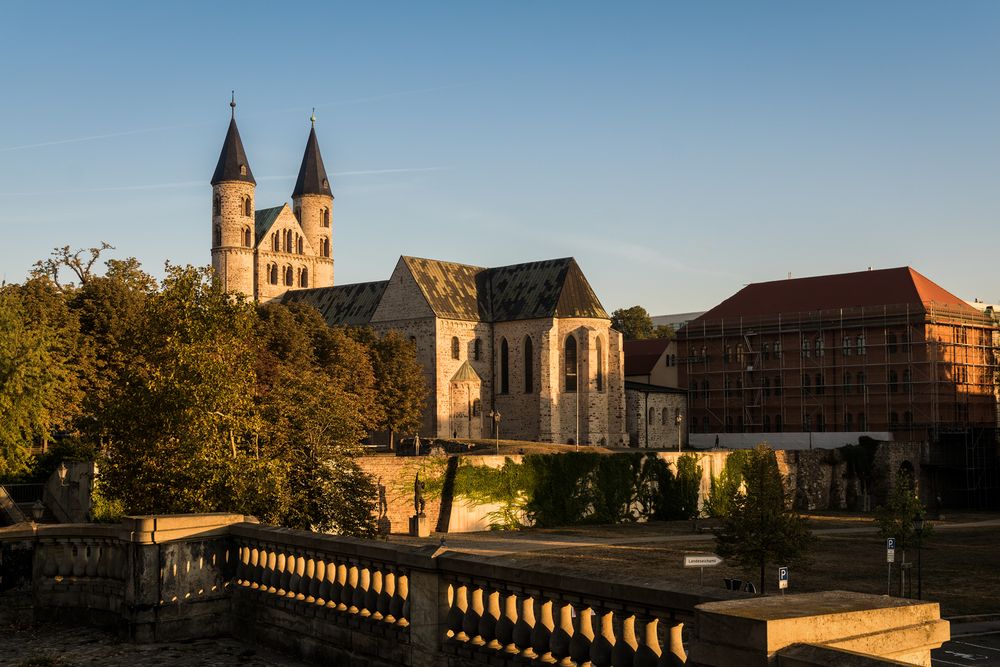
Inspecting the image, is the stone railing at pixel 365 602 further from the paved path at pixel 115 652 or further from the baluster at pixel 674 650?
the paved path at pixel 115 652

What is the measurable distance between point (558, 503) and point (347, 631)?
44682 mm

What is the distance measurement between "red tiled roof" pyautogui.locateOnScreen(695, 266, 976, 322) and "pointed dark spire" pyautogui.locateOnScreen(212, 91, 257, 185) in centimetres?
5030

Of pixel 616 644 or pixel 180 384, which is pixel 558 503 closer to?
pixel 180 384

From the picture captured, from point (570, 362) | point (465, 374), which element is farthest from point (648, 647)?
point (465, 374)

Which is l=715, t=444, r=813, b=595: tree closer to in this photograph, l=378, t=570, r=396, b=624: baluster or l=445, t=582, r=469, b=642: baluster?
l=378, t=570, r=396, b=624: baluster

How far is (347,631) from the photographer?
9273mm

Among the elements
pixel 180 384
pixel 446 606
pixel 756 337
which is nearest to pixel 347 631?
pixel 446 606

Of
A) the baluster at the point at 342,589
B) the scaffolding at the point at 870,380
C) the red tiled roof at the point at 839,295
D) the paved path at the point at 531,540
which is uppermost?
the red tiled roof at the point at 839,295

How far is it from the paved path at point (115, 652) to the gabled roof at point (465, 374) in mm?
66951

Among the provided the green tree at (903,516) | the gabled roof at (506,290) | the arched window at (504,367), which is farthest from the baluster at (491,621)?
the arched window at (504,367)

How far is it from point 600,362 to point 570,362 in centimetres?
229

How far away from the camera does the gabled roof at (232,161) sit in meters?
105

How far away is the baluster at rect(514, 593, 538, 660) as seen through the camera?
742cm

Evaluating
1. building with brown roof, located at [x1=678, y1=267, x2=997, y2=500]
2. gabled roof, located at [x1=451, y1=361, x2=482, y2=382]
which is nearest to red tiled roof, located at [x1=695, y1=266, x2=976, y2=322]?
building with brown roof, located at [x1=678, y1=267, x2=997, y2=500]
